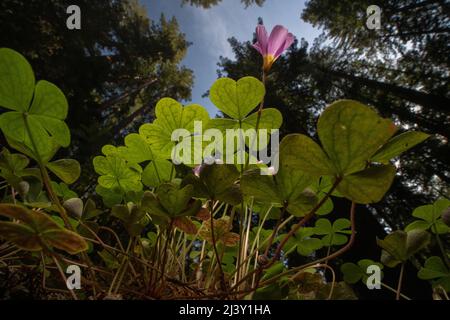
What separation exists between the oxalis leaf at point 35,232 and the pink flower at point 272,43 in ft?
1.56

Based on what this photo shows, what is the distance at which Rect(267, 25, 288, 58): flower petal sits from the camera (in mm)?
585

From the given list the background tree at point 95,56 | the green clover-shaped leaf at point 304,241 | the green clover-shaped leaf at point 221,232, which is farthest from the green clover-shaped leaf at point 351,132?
the background tree at point 95,56

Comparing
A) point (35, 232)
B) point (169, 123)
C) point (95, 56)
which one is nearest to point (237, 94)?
point (169, 123)

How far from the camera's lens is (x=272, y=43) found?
0.59m

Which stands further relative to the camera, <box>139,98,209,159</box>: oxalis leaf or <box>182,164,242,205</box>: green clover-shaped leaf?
<box>139,98,209,159</box>: oxalis leaf

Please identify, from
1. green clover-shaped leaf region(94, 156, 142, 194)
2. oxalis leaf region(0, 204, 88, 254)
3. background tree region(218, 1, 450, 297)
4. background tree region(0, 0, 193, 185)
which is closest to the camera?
oxalis leaf region(0, 204, 88, 254)

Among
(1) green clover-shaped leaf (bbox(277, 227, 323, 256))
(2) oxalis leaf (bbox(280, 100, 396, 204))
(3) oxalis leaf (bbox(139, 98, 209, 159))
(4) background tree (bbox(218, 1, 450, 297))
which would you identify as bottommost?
(1) green clover-shaped leaf (bbox(277, 227, 323, 256))

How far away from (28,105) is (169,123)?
0.81 feet

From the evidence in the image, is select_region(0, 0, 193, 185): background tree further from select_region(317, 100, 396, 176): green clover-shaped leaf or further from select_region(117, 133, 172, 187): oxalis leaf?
select_region(317, 100, 396, 176): green clover-shaped leaf

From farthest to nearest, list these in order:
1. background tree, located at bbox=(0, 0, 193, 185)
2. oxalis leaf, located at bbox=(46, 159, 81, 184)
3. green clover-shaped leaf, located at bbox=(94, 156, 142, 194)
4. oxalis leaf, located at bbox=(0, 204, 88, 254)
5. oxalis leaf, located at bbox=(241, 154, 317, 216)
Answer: background tree, located at bbox=(0, 0, 193, 185) < green clover-shaped leaf, located at bbox=(94, 156, 142, 194) < oxalis leaf, located at bbox=(46, 159, 81, 184) < oxalis leaf, located at bbox=(241, 154, 317, 216) < oxalis leaf, located at bbox=(0, 204, 88, 254)

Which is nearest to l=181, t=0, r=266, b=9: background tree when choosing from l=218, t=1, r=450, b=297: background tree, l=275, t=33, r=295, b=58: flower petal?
l=218, t=1, r=450, b=297: background tree

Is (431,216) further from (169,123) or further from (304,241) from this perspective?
(169,123)

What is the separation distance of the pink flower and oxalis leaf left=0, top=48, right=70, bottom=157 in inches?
15.6
